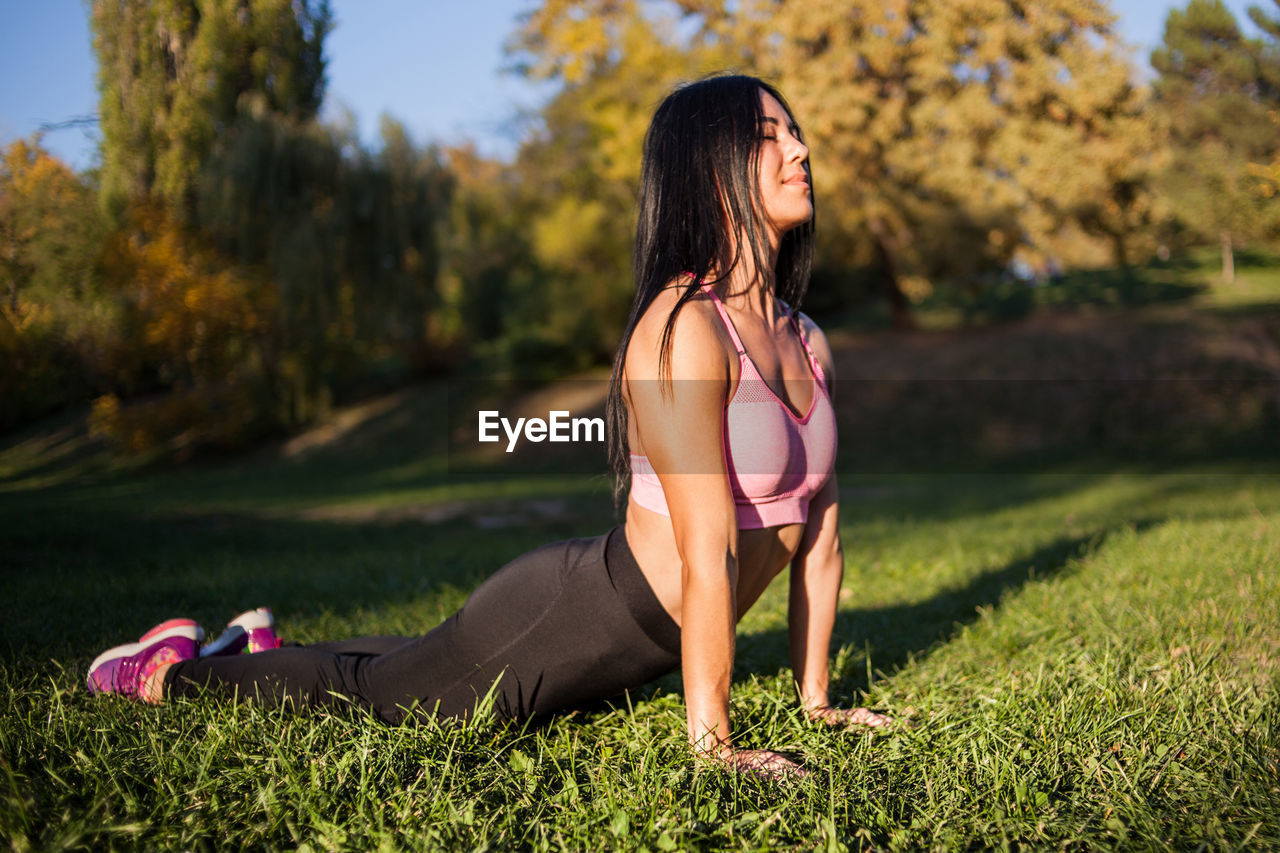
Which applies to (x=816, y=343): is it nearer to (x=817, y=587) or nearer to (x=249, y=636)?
(x=817, y=587)

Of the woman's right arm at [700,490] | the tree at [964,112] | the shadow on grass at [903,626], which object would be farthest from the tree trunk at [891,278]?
the woman's right arm at [700,490]

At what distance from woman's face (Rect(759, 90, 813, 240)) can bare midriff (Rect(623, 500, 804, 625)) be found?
30.0 inches

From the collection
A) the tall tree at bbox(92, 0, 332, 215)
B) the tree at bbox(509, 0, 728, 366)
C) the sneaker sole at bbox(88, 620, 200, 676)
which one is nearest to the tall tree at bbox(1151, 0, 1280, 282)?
the tree at bbox(509, 0, 728, 366)

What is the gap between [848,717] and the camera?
242 centimetres

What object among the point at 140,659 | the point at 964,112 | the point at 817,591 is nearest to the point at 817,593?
the point at 817,591

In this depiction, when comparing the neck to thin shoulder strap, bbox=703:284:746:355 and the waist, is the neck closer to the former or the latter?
thin shoulder strap, bbox=703:284:746:355

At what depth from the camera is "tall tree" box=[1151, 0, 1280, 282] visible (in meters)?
13.2

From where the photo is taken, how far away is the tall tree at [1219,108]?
1325 cm

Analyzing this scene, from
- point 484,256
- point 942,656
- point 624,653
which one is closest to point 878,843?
point 624,653

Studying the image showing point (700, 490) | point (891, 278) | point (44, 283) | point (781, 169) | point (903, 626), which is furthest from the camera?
point (891, 278)

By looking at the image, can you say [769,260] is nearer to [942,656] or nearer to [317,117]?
[942,656]

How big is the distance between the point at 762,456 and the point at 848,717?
0.83 m

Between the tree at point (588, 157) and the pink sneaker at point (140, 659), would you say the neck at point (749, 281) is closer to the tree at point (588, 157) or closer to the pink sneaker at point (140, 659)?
the pink sneaker at point (140, 659)

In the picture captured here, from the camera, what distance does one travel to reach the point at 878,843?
67.7 inches
